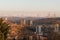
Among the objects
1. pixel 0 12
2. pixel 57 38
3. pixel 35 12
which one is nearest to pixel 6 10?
pixel 0 12

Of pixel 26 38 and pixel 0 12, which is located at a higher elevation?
pixel 0 12

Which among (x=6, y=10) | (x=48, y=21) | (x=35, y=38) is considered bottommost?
(x=35, y=38)

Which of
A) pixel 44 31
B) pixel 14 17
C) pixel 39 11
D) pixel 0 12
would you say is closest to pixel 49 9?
pixel 39 11

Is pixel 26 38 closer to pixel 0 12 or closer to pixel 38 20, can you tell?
pixel 38 20

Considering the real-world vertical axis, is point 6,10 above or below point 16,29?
above

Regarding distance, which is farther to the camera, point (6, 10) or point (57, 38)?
point (6, 10)

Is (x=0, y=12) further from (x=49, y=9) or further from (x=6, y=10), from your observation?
(x=49, y=9)

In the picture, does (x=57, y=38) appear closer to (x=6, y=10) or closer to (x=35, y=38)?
(x=35, y=38)
